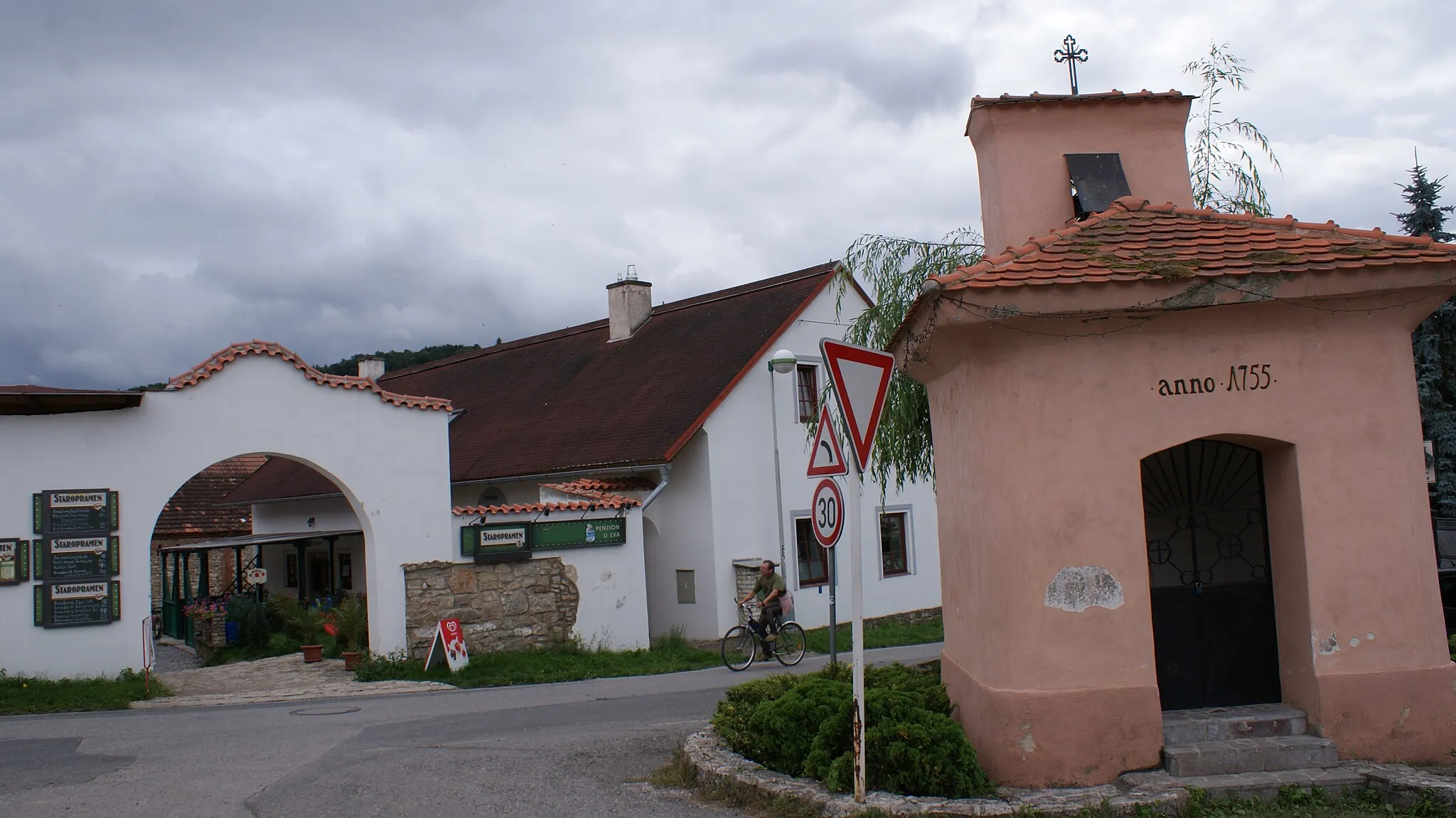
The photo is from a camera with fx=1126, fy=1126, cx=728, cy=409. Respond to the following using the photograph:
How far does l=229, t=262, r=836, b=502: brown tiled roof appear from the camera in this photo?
2142cm

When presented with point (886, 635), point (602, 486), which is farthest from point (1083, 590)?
point (886, 635)

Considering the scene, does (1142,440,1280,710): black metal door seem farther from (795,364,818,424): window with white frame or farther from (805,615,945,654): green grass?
(795,364,818,424): window with white frame

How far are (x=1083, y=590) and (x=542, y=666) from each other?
37.1 feet

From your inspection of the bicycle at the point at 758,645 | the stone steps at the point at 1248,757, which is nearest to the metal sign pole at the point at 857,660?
the stone steps at the point at 1248,757

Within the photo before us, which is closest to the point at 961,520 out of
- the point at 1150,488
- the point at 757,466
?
the point at 1150,488

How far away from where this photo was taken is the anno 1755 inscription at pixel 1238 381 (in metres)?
7.00

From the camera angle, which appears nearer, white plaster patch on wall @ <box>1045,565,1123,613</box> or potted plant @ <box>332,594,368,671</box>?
white plaster patch on wall @ <box>1045,565,1123,613</box>

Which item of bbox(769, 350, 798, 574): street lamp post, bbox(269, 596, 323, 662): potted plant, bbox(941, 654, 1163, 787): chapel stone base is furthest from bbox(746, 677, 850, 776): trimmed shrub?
bbox(769, 350, 798, 574): street lamp post

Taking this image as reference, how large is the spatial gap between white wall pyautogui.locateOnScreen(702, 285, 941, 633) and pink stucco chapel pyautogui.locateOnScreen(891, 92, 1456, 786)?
40.7ft

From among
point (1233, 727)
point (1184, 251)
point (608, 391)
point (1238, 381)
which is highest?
point (608, 391)

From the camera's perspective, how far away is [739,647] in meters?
17.3

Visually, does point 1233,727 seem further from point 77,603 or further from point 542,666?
point 77,603

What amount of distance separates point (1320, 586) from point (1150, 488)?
1.26 m

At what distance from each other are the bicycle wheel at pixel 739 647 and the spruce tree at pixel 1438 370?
1580 cm
